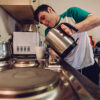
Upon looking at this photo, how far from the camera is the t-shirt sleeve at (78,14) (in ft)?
3.37

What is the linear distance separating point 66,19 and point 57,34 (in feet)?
1.59

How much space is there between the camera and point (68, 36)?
65cm

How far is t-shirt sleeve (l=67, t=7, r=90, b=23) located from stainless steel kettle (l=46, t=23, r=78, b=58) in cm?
43

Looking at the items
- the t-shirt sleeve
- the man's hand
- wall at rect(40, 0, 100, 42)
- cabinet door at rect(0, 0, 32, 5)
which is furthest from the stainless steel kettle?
wall at rect(40, 0, 100, 42)

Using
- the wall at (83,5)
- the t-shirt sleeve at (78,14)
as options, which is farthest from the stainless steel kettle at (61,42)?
the wall at (83,5)

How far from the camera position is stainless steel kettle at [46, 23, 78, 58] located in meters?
0.64

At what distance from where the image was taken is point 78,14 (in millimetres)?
1057

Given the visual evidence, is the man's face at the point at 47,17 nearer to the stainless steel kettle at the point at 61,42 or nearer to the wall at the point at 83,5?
the stainless steel kettle at the point at 61,42

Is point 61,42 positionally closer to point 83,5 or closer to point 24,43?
point 24,43

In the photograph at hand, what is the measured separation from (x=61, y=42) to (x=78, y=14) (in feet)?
1.70

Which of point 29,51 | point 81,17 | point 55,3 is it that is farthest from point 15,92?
point 55,3

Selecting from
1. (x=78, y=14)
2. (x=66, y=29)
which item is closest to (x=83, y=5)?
(x=78, y=14)

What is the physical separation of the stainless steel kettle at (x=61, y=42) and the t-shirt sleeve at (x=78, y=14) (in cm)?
43

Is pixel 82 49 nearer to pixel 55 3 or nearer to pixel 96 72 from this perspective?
pixel 96 72
